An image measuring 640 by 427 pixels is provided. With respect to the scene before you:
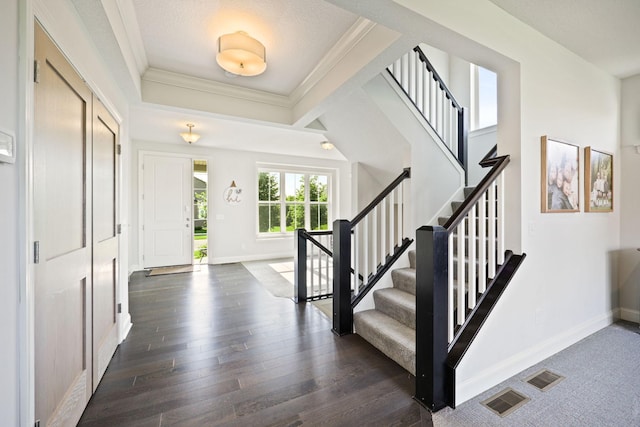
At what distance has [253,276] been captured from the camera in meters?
4.94

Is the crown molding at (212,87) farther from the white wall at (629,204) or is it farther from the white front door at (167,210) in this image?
the white wall at (629,204)

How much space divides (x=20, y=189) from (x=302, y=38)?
2.21m

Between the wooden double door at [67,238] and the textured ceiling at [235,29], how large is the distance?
0.83 m

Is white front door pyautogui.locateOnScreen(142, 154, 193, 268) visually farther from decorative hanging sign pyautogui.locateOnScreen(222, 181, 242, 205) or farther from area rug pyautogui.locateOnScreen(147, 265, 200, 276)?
decorative hanging sign pyautogui.locateOnScreen(222, 181, 242, 205)

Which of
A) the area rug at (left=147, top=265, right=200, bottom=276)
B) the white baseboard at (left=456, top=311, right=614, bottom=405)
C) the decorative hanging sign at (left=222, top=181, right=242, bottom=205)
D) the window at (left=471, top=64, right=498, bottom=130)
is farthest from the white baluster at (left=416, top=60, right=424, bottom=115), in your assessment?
the area rug at (left=147, top=265, right=200, bottom=276)

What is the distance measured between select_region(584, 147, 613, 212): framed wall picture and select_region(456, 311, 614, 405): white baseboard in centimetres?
112

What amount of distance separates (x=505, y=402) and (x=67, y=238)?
110 inches

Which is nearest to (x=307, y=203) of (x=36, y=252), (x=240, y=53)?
(x=240, y=53)

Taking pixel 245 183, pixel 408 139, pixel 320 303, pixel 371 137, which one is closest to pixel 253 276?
pixel 320 303

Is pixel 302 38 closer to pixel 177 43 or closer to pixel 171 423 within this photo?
pixel 177 43

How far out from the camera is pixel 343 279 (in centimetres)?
268

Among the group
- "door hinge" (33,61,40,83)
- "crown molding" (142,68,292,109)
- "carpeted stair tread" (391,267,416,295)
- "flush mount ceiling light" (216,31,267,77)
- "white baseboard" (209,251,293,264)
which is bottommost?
"white baseboard" (209,251,293,264)

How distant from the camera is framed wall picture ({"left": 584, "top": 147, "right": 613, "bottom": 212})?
257cm

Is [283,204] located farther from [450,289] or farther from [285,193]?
[450,289]
